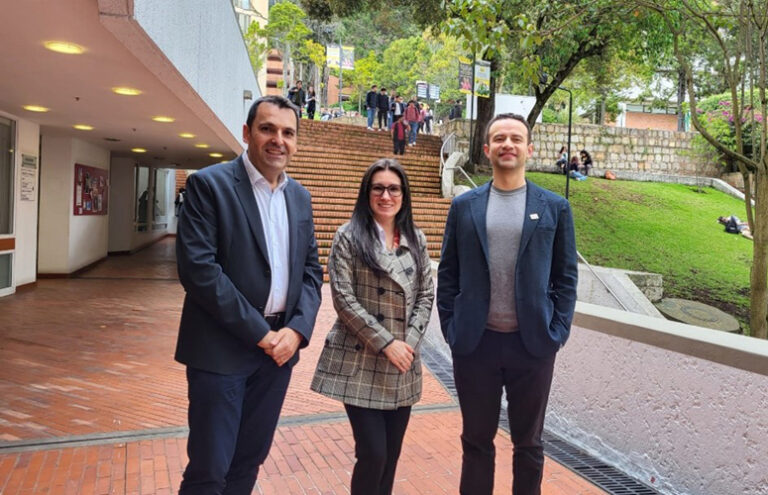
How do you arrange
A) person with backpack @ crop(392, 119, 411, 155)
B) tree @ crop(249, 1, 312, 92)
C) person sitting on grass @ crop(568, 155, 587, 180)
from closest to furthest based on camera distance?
person with backpack @ crop(392, 119, 411, 155) < person sitting on grass @ crop(568, 155, 587, 180) < tree @ crop(249, 1, 312, 92)

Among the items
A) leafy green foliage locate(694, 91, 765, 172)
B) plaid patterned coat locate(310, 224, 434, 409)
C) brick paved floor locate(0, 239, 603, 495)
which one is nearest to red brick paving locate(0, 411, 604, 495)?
brick paved floor locate(0, 239, 603, 495)

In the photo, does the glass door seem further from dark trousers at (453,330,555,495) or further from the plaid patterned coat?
dark trousers at (453,330,555,495)

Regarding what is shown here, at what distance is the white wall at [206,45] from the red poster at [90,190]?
12.8 feet

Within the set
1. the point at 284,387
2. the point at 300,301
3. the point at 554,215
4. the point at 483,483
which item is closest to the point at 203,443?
the point at 284,387

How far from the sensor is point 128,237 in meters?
16.1

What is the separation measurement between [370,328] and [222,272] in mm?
634

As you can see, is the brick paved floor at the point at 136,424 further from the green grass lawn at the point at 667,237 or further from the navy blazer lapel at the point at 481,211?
the green grass lawn at the point at 667,237

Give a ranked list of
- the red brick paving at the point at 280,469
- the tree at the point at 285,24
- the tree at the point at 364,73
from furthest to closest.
→ the tree at the point at 364,73 → the tree at the point at 285,24 → the red brick paving at the point at 280,469

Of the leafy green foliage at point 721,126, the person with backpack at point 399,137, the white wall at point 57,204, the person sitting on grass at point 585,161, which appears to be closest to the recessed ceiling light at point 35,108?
the white wall at point 57,204

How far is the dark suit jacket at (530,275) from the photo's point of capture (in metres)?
2.35

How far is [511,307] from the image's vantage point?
240cm

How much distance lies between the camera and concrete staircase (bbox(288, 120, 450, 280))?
486 inches

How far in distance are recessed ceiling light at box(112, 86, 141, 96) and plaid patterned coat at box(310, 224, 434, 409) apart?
4.69 m

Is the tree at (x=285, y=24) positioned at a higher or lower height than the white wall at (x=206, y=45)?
higher
